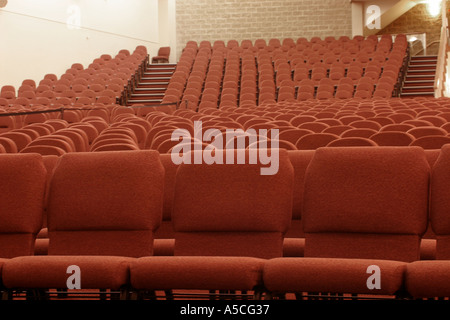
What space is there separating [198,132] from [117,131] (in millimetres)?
733

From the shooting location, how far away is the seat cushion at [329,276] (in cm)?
158

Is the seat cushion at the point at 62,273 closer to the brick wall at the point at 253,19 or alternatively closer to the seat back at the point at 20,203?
the seat back at the point at 20,203

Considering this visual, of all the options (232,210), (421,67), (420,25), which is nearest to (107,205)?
(232,210)

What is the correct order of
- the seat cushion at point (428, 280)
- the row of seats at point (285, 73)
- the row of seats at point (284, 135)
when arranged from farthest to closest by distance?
the row of seats at point (285, 73), the row of seats at point (284, 135), the seat cushion at point (428, 280)

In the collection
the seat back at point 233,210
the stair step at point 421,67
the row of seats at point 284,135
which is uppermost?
the stair step at point 421,67

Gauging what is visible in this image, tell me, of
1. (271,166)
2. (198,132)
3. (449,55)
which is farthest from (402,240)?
(449,55)

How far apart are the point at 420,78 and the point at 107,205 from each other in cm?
1411

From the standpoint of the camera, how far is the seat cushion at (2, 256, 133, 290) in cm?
173

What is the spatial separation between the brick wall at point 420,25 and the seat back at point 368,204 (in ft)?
58.7

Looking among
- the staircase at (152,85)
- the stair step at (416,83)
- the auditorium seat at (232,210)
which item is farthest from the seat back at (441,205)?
the stair step at (416,83)

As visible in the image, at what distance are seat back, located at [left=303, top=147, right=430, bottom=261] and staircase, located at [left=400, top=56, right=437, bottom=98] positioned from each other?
41.3ft

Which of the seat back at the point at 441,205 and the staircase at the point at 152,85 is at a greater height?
the staircase at the point at 152,85

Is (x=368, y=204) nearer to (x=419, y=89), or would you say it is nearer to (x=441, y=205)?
(x=441, y=205)

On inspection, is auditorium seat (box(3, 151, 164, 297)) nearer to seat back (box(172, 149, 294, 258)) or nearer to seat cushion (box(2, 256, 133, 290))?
seat back (box(172, 149, 294, 258))
